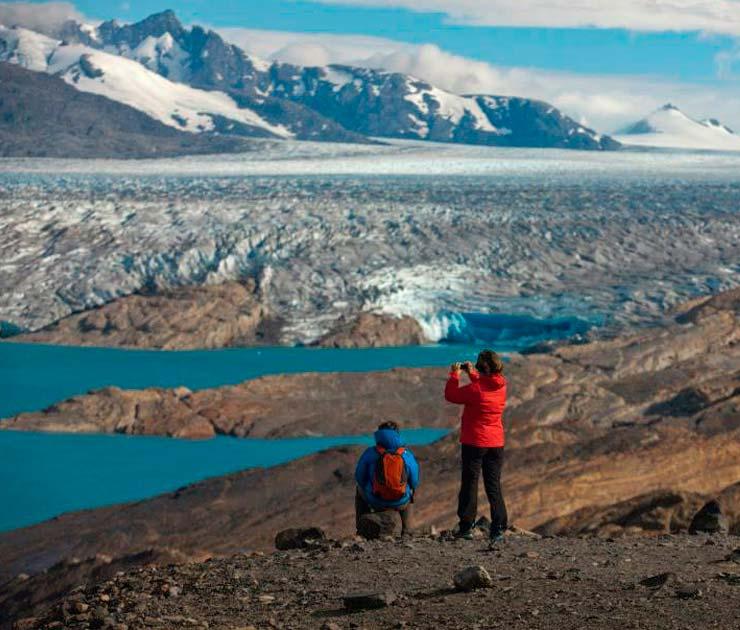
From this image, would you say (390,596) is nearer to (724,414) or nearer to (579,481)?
(579,481)

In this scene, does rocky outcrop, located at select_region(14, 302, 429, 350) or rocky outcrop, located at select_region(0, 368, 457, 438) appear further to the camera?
rocky outcrop, located at select_region(14, 302, 429, 350)

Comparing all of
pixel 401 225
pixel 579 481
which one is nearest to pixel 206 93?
pixel 401 225

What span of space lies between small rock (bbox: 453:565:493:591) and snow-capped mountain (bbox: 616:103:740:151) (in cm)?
7472

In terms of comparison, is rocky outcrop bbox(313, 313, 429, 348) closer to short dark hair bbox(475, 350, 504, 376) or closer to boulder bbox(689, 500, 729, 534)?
boulder bbox(689, 500, 729, 534)

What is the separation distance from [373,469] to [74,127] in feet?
201

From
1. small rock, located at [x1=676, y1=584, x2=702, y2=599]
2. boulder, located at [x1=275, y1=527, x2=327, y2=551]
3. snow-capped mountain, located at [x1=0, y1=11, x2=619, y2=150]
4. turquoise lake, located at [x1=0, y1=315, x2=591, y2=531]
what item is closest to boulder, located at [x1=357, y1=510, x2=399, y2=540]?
boulder, located at [x1=275, y1=527, x2=327, y2=551]

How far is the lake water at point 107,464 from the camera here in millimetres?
16969

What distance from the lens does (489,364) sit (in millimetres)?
5957

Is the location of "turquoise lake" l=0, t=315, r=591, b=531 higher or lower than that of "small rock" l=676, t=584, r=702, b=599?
lower

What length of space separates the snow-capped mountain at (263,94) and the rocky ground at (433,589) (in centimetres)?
6621

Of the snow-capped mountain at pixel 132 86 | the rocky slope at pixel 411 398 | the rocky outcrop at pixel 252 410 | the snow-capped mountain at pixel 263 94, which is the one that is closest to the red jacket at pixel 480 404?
the rocky slope at pixel 411 398

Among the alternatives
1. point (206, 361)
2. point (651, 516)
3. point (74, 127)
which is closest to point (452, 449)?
point (651, 516)

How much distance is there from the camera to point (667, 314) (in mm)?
27969

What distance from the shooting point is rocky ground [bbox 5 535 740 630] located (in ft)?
14.5
